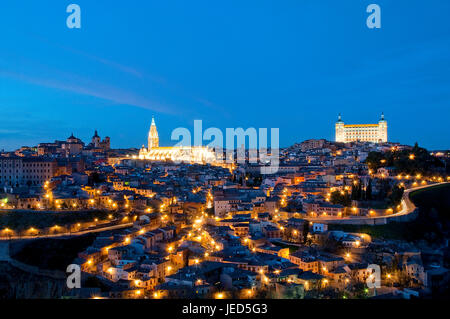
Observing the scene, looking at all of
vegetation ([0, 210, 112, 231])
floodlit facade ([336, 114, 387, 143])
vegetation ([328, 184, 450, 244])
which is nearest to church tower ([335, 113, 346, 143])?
floodlit facade ([336, 114, 387, 143])

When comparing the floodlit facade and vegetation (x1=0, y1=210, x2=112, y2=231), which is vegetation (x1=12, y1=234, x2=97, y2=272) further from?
the floodlit facade

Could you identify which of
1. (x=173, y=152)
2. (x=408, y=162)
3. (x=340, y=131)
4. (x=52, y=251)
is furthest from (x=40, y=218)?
(x=340, y=131)

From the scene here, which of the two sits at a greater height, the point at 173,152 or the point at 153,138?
the point at 153,138

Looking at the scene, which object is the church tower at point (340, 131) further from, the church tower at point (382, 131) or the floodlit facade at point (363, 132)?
the church tower at point (382, 131)

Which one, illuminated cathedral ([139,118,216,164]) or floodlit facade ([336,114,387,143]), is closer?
floodlit facade ([336,114,387,143])

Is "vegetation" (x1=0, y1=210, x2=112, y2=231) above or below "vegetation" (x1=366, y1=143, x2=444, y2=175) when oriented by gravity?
below

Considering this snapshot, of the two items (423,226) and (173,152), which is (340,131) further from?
(423,226)
